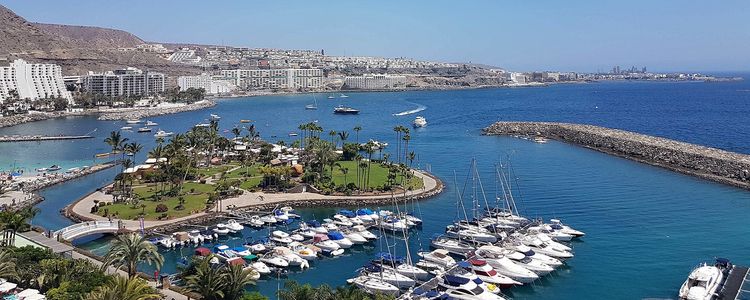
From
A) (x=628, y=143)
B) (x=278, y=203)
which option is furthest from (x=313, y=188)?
(x=628, y=143)

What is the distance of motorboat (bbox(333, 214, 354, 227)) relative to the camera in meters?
48.4

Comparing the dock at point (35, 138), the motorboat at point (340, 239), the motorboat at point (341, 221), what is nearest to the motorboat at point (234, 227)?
the motorboat at point (341, 221)

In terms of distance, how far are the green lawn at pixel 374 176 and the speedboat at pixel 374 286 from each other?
24.4 m

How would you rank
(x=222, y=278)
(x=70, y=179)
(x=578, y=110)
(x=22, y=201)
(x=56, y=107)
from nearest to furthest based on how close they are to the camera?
(x=222, y=278), (x=22, y=201), (x=70, y=179), (x=56, y=107), (x=578, y=110)

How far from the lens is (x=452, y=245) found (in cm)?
4303

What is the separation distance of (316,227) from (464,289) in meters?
16.7

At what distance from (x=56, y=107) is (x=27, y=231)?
120 metres

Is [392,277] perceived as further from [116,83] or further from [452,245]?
[116,83]

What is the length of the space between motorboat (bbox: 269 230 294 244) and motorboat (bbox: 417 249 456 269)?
992cm

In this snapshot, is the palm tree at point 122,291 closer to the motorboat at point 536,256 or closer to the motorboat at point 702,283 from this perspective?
the motorboat at point 536,256

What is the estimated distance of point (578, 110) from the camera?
171m

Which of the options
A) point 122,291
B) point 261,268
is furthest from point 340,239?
point 122,291

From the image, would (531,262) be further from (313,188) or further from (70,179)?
(70,179)

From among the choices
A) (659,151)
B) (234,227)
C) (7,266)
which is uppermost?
(659,151)
